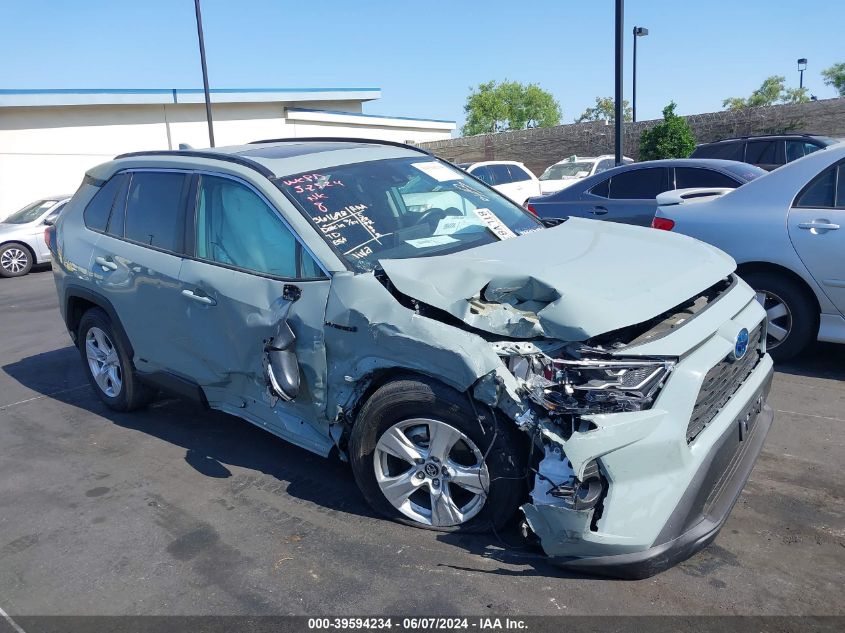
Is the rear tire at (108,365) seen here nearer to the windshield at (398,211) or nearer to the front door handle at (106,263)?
the front door handle at (106,263)

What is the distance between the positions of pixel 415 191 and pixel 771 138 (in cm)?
1079

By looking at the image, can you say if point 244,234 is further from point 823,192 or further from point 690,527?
point 823,192

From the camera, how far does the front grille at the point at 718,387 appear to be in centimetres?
298

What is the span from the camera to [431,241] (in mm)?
4039


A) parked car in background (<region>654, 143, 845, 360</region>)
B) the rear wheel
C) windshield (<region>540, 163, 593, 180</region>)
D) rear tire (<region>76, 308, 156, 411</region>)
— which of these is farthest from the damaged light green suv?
windshield (<region>540, 163, 593, 180</region>)

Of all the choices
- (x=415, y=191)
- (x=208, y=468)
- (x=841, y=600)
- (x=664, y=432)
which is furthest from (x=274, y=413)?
(x=841, y=600)

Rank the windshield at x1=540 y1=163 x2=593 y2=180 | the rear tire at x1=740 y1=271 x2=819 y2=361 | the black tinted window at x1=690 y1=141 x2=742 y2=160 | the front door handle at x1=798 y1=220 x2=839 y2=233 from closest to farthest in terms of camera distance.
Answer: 1. the front door handle at x1=798 y1=220 x2=839 y2=233
2. the rear tire at x1=740 y1=271 x2=819 y2=361
3. the black tinted window at x1=690 y1=141 x2=742 y2=160
4. the windshield at x1=540 y1=163 x2=593 y2=180

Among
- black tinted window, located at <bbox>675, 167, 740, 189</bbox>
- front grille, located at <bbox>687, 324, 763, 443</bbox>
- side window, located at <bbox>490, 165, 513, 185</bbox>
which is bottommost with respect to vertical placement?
front grille, located at <bbox>687, 324, 763, 443</bbox>

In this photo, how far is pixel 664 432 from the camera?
2791mm

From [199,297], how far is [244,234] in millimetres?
467

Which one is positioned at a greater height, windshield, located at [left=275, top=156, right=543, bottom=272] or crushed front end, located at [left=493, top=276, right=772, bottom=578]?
windshield, located at [left=275, top=156, right=543, bottom=272]

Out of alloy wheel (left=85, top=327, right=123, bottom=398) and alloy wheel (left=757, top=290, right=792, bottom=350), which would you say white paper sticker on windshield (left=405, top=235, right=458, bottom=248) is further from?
alloy wheel (left=757, top=290, right=792, bottom=350)

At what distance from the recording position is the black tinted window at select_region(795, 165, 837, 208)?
536 cm

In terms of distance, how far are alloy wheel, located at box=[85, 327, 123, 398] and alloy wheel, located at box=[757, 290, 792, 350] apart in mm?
4886
